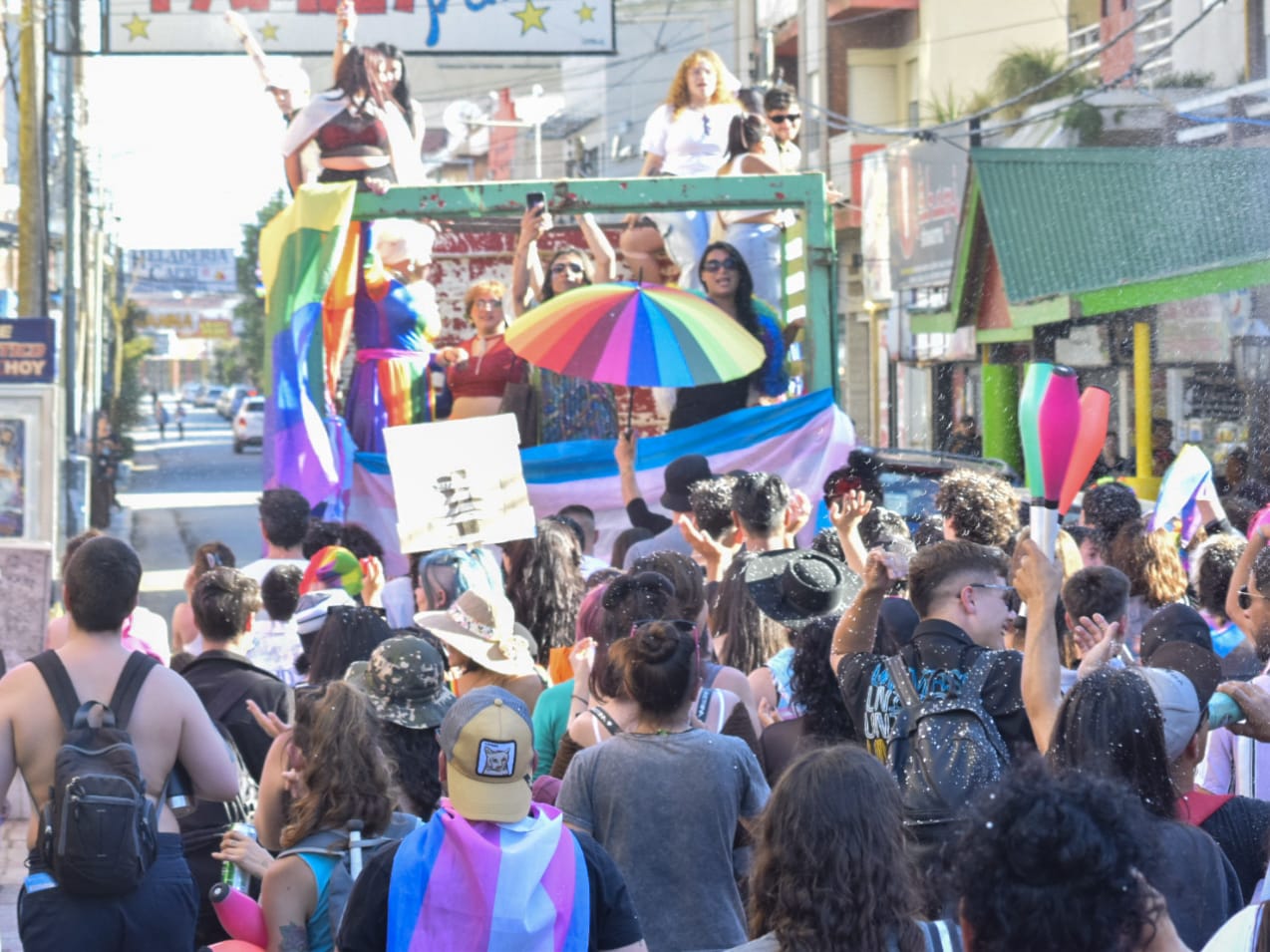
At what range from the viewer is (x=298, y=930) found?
12.3 ft

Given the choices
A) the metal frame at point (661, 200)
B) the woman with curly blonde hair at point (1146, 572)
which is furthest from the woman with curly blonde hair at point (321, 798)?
the metal frame at point (661, 200)

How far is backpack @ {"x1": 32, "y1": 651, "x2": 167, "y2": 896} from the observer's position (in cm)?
396

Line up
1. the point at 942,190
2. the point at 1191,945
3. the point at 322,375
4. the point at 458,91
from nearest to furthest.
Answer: the point at 1191,945 < the point at 322,375 < the point at 942,190 < the point at 458,91

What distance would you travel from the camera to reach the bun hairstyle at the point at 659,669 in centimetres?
402

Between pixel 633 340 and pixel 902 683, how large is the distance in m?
5.23

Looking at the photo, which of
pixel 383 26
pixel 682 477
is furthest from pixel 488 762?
pixel 383 26

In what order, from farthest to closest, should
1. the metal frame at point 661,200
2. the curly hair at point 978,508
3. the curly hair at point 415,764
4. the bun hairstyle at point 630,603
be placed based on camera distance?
1. the metal frame at point 661,200
2. the curly hair at point 978,508
3. the bun hairstyle at point 630,603
4. the curly hair at point 415,764

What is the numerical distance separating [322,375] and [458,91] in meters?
53.5

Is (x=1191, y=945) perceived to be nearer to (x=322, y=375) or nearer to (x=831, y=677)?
(x=831, y=677)

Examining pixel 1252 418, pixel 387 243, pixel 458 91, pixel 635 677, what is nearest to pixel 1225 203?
pixel 1252 418

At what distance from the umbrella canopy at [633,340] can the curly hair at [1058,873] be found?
6.62 metres

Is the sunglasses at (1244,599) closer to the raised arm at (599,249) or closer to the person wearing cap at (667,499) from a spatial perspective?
the person wearing cap at (667,499)

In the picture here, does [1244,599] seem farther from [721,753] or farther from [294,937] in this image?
[294,937]

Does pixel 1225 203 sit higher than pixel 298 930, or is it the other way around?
pixel 1225 203
